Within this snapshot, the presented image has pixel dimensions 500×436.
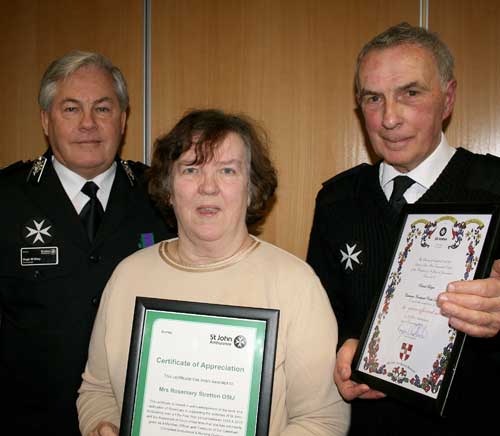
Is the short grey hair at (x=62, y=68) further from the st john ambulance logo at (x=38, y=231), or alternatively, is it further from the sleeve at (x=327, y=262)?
the sleeve at (x=327, y=262)

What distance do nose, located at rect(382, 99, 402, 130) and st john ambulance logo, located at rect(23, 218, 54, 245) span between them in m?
1.53

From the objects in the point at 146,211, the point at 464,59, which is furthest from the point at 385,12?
the point at 146,211

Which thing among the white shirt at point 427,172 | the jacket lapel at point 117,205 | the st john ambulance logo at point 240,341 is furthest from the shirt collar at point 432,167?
the jacket lapel at point 117,205

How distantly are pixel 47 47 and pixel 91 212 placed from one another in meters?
1.32

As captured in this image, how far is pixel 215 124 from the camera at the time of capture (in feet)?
6.00

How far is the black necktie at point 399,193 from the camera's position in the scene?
197 cm

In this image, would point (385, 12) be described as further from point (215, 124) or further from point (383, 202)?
point (215, 124)

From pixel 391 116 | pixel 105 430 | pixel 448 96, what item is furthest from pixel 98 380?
pixel 448 96

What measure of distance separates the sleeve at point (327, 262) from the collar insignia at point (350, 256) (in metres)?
0.07

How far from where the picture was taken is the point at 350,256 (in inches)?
80.4

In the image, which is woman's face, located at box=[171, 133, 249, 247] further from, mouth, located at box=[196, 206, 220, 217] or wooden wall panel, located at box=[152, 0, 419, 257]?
wooden wall panel, located at box=[152, 0, 419, 257]

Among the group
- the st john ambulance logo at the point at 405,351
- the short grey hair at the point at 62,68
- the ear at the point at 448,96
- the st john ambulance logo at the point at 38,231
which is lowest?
the st john ambulance logo at the point at 405,351

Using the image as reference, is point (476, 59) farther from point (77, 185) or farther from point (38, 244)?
point (38, 244)

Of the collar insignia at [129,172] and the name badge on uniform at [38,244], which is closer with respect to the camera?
the name badge on uniform at [38,244]
